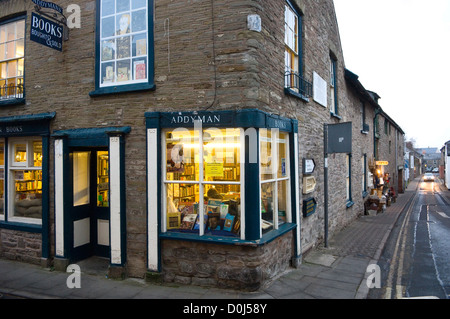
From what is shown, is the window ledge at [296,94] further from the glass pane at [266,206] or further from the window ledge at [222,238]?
the window ledge at [222,238]

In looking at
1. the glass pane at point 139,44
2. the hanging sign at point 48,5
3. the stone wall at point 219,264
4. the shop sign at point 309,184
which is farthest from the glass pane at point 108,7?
the shop sign at point 309,184

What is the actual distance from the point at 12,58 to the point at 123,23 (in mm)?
3709

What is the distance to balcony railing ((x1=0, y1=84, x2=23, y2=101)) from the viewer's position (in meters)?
7.93

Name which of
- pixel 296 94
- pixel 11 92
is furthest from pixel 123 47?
pixel 296 94

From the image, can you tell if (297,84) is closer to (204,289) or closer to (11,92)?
(204,289)

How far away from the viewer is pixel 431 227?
43.6 ft

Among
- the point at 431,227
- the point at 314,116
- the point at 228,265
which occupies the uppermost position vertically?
the point at 314,116

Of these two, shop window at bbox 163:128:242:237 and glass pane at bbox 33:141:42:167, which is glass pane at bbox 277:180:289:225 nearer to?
shop window at bbox 163:128:242:237

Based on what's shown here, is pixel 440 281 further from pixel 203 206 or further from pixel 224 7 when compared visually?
pixel 224 7

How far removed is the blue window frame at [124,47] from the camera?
634 centimetres

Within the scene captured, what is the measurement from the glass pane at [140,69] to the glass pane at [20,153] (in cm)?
387

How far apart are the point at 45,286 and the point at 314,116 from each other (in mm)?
7761

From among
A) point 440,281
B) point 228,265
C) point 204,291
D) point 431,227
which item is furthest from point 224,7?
point 431,227
